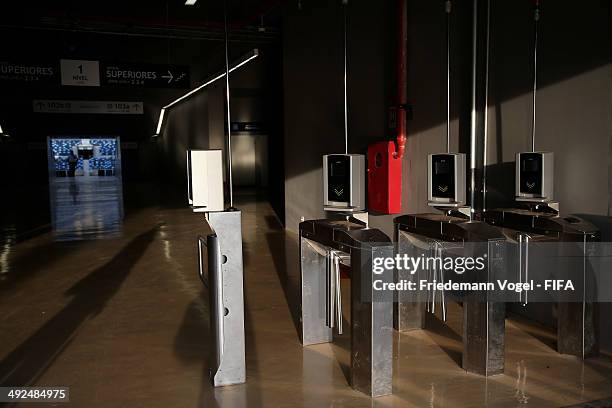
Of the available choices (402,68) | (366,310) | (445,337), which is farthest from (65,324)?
Result: (402,68)

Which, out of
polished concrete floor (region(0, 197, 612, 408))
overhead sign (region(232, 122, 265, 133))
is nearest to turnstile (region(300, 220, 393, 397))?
polished concrete floor (region(0, 197, 612, 408))

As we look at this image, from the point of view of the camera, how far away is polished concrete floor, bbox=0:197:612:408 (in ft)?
8.45

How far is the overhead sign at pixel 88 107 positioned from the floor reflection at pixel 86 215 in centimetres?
410

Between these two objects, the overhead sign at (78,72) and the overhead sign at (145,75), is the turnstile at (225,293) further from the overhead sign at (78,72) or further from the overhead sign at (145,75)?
the overhead sign at (145,75)

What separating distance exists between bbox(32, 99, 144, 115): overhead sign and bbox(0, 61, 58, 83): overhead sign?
1075 centimetres

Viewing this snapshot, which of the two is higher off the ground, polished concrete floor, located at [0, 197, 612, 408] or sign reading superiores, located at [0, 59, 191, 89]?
sign reading superiores, located at [0, 59, 191, 89]

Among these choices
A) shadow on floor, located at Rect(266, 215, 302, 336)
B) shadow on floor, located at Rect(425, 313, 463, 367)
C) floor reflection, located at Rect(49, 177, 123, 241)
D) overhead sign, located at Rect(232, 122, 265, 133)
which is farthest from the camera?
overhead sign, located at Rect(232, 122, 265, 133)

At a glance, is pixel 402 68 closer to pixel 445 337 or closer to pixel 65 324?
pixel 445 337

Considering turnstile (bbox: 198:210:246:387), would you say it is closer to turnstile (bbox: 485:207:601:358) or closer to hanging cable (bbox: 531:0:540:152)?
Result: turnstile (bbox: 485:207:601:358)

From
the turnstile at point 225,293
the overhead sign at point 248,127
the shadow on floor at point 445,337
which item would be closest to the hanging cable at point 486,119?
the shadow on floor at point 445,337

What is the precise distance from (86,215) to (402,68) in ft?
24.5

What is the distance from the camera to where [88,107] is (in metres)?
18.8

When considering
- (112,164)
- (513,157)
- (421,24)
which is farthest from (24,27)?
(112,164)

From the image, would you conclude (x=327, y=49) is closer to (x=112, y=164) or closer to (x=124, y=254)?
(x=124, y=254)
